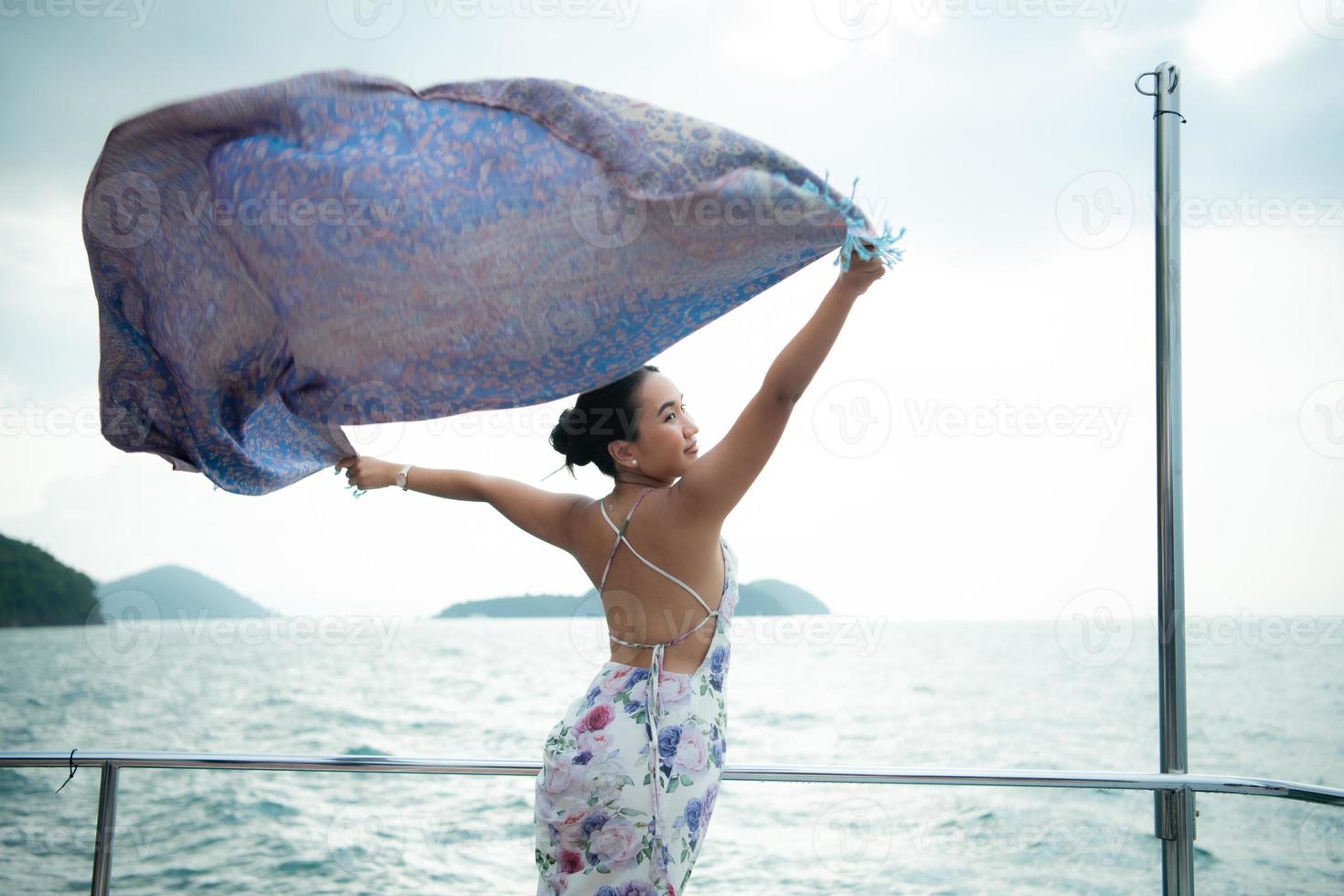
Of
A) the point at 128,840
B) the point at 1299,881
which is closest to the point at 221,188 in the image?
the point at 128,840

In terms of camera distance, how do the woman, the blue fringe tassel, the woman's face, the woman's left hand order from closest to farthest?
1. the blue fringe tassel
2. the woman
3. the woman's face
4. the woman's left hand

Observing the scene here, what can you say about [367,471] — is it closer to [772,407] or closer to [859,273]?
[772,407]

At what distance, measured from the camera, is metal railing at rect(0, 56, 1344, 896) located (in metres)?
1.77

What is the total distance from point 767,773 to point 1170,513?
0.94 metres

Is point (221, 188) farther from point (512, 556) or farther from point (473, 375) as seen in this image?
point (512, 556)

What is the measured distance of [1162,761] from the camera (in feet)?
6.31

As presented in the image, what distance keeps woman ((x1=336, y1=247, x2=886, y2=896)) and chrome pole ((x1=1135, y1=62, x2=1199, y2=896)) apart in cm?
93

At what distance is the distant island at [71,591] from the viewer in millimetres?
25172

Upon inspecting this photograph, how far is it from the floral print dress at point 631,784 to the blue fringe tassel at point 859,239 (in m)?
0.61

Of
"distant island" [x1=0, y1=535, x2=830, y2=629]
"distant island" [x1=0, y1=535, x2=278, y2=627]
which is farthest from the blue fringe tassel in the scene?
"distant island" [x1=0, y1=535, x2=278, y2=627]

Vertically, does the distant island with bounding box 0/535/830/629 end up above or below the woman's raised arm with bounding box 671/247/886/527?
below

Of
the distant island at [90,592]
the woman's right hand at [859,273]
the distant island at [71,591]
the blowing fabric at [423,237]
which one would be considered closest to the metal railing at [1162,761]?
the blowing fabric at [423,237]

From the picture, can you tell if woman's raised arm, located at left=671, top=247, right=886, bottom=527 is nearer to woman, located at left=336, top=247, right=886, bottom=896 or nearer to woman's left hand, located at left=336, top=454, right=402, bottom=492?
woman, located at left=336, top=247, right=886, bottom=896

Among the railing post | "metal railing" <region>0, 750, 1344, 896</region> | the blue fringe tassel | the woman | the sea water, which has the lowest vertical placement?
the sea water
